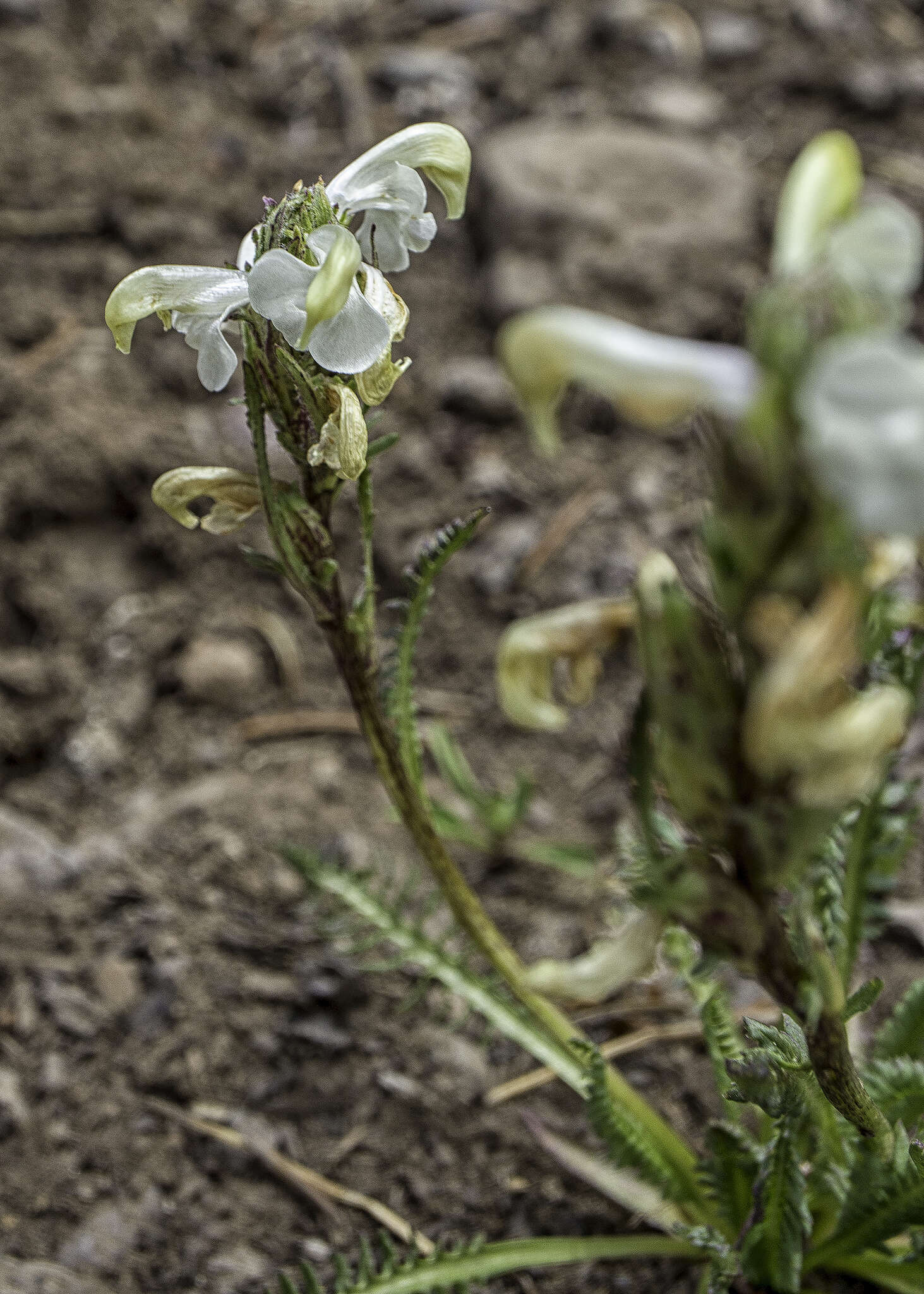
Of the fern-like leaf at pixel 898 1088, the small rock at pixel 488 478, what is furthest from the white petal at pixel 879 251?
the small rock at pixel 488 478

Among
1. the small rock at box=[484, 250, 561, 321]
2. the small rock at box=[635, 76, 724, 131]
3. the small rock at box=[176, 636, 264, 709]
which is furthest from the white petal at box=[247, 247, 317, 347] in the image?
the small rock at box=[635, 76, 724, 131]

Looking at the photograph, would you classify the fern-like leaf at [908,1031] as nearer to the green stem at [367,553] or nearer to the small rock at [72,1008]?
the green stem at [367,553]

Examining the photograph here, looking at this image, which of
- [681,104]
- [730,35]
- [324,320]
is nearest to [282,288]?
[324,320]

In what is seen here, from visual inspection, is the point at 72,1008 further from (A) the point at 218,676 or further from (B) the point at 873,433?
(B) the point at 873,433

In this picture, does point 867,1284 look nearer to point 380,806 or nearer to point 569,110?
point 380,806

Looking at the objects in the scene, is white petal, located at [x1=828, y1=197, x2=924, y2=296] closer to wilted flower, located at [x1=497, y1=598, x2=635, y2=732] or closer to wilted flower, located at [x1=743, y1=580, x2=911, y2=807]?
wilted flower, located at [x1=743, y1=580, x2=911, y2=807]

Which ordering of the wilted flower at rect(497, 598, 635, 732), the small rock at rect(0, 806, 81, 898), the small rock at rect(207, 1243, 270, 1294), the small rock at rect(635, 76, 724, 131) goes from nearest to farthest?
the wilted flower at rect(497, 598, 635, 732) < the small rock at rect(207, 1243, 270, 1294) < the small rock at rect(0, 806, 81, 898) < the small rock at rect(635, 76, 724, 131)
